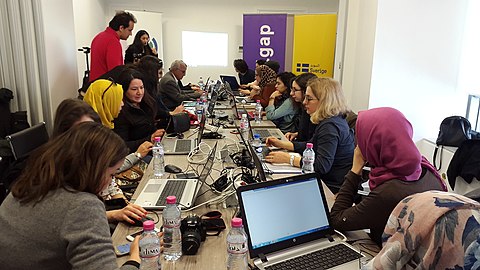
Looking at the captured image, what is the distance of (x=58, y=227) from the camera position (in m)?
1.10

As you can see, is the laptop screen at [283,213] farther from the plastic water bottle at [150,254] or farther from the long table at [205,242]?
the plastic water bottle at [150,254]

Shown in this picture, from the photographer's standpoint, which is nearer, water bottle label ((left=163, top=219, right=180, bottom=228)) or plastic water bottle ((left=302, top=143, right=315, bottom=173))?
water bottle label ((left=163, top=219, right=180, bottom=228))

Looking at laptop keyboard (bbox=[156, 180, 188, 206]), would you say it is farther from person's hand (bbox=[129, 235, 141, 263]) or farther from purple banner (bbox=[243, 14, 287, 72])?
purple banner (bbox=[243, 14, 287, 72])

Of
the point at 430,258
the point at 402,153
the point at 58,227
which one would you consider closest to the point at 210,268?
the point at 58,227

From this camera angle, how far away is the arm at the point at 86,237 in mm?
1087

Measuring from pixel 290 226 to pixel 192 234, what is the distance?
0.35 m

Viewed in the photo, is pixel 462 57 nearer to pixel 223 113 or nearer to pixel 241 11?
pixel 223 113

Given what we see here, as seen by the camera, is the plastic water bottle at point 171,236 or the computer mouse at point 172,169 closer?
the plastic water bottle at point 171,236

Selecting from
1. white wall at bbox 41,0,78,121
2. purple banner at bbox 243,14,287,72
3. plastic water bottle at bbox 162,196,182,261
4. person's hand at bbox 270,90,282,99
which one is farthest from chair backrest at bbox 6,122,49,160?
purple banner at bbox 243,14,287,72

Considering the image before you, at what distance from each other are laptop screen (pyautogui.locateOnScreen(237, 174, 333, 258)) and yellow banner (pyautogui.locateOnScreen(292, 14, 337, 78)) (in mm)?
5331

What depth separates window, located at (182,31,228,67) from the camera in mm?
8266

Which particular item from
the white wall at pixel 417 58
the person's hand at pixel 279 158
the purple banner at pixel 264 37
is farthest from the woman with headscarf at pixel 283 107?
the purple banner at pixel 264 37

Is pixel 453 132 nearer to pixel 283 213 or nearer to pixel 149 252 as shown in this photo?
pixel 283 213

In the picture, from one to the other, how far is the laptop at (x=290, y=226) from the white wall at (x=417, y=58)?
9.64 feet
